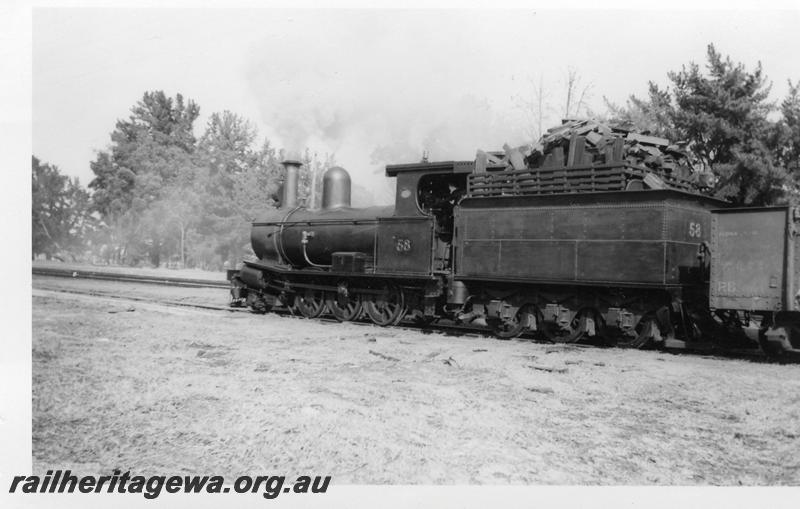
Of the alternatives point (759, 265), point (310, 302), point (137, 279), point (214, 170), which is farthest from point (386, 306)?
point (214, 170)

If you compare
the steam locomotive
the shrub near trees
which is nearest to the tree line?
the shrub near trees

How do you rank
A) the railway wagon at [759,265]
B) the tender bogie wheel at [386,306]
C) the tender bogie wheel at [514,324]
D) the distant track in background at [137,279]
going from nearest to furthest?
the railway wagon at [759,265], the tender bogie wheel at [514,324], the tender bogie wheel at [386,306], the distant track in background at [137,279]

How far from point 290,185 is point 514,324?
7.93 meters

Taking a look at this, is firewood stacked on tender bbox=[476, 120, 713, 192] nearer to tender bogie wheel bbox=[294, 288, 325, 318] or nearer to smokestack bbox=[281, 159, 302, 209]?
tender bogie wheel bbox=[294, 288, 325, 318]

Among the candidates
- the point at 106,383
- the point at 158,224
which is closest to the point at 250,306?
the point at 106,383

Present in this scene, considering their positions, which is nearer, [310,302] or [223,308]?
[310,302]

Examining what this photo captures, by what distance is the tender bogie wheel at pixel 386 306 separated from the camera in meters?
12.6

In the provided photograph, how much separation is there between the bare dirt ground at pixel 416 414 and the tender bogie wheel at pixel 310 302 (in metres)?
4.50

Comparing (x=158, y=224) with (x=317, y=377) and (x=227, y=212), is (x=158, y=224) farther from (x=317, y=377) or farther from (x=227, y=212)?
(x=317, y=377)

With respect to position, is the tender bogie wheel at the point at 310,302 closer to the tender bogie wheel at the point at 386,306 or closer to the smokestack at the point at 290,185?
the tender bogie wheel at the point at 386,306

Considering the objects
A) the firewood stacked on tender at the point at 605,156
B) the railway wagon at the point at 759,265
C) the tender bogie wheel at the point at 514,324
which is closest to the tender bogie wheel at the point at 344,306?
the tender bogie wheel at the point at 514,324

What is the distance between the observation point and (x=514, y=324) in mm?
10961

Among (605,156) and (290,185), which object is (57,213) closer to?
(290,185)

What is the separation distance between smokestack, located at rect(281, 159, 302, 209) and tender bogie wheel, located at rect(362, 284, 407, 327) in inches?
166
